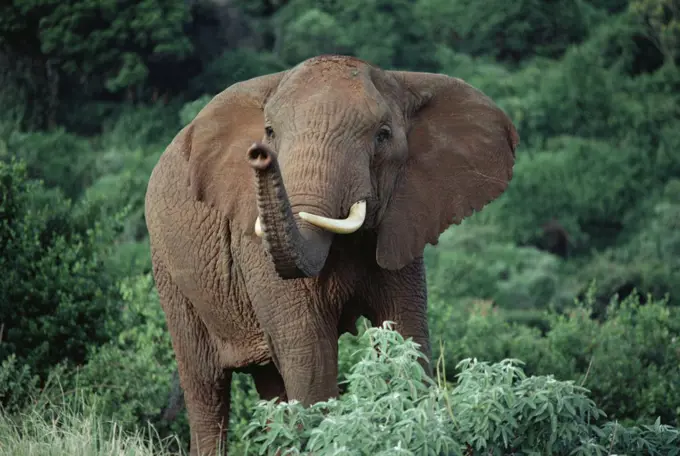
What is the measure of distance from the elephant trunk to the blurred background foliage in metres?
3.61

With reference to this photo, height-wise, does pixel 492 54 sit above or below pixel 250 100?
below

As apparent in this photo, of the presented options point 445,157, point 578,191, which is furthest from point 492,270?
point 445,157

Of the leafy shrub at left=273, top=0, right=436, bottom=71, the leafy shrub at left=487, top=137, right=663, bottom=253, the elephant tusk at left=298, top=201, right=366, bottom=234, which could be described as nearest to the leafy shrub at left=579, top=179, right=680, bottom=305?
the leafy shrub at left=487, top=137, right=663, bottom=253

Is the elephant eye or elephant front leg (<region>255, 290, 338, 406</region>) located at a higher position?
the elephant eye

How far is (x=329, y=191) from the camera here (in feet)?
23.7

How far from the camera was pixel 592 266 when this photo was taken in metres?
27.9

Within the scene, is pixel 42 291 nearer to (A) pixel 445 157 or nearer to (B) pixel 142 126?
(A) pixel 445 157

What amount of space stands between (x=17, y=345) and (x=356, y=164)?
4.72 metres

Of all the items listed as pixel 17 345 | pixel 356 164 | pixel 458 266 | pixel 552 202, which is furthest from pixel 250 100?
pixel 552 202

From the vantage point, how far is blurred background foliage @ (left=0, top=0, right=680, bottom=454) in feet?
38.5

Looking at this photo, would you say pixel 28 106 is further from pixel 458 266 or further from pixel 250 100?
pixel 250 100

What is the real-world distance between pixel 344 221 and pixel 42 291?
15.9 feet

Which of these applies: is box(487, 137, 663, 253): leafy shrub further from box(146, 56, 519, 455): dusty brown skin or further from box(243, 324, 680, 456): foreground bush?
box(243, 324, 680, 456): foreground bush

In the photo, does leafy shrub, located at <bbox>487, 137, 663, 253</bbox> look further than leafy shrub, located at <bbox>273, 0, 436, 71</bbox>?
No
